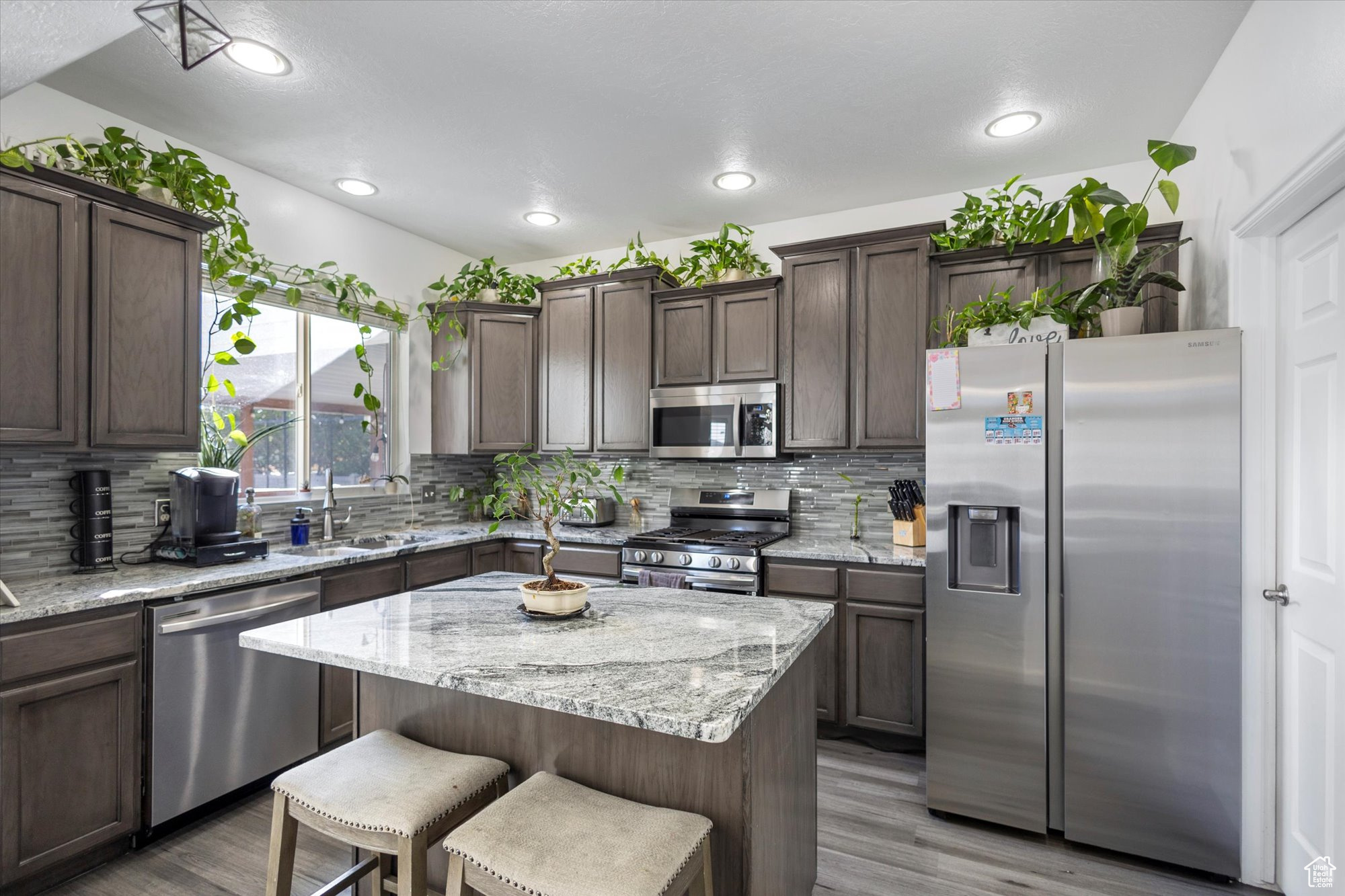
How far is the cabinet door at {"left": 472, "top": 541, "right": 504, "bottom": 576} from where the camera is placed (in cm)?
380

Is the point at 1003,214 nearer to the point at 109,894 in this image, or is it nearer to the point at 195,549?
the point at 195,549

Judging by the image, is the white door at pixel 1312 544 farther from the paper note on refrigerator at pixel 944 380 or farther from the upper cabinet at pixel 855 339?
the upper cabinet at pixel 855 339

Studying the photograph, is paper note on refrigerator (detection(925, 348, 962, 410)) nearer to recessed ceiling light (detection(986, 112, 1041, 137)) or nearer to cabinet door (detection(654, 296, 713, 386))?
recessed ceiling light (detection(986, 112, 1041, 137))

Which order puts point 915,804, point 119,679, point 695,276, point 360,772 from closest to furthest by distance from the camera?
point 360,772 < point 119,679 < point 915,804 < point 695,276

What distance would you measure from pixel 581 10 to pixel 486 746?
7.26 feet

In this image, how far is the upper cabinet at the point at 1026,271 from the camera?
2.71m

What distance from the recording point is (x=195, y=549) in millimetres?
2602

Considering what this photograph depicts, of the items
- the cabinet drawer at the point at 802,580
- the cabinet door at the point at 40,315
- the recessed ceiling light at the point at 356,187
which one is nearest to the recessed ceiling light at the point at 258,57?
the cabinet door at the point at 40,315

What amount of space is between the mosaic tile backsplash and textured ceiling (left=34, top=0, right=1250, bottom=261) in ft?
4.80

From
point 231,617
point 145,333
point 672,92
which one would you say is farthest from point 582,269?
point 231,617

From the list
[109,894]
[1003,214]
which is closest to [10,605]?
[109,894]

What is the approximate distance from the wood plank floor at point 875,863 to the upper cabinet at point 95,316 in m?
1.45

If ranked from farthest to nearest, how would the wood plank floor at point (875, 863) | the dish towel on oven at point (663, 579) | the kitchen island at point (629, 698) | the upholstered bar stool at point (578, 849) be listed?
the dish towel on oven at point (663, 579), the wood plank floor at point (875, 863), the kitchen island at point (629, 698), the upholstered bar stool at point (578, 849)

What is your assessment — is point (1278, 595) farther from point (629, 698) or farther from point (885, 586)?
point (629, 698)
